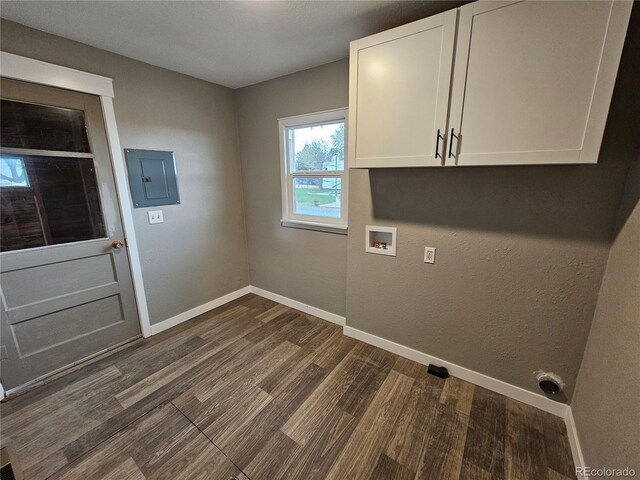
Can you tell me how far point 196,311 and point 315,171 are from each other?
199 cm

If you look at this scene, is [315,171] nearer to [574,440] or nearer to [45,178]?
[45,178]

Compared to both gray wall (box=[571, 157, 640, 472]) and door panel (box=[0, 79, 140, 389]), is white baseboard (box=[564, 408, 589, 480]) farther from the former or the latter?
door panel (box=[0, 79, 140, 389])

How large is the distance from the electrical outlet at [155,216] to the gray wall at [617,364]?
10.4ft

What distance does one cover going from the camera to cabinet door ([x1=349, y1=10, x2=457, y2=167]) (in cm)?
142

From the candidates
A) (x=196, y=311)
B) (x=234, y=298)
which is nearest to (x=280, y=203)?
(x=234, y=298)

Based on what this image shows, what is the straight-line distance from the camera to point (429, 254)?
1.90 metres

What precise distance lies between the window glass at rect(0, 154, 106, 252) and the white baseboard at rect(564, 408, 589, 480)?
3407 mm

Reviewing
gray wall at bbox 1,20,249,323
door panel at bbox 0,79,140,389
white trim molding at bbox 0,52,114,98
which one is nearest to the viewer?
white trim molding at bbox 0,52,114,98

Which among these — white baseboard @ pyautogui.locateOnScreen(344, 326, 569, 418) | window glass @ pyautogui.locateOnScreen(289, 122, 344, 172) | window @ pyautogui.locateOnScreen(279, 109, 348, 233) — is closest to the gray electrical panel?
window @ pyautogui.locateOnScreen(279, 109, 348, 233)

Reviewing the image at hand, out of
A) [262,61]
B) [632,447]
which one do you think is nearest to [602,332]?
[632,447]

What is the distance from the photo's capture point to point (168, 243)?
2.54 m

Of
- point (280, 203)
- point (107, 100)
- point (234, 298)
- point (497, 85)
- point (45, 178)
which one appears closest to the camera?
point (497, 85)

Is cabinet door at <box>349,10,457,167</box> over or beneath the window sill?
over

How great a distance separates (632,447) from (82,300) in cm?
325
